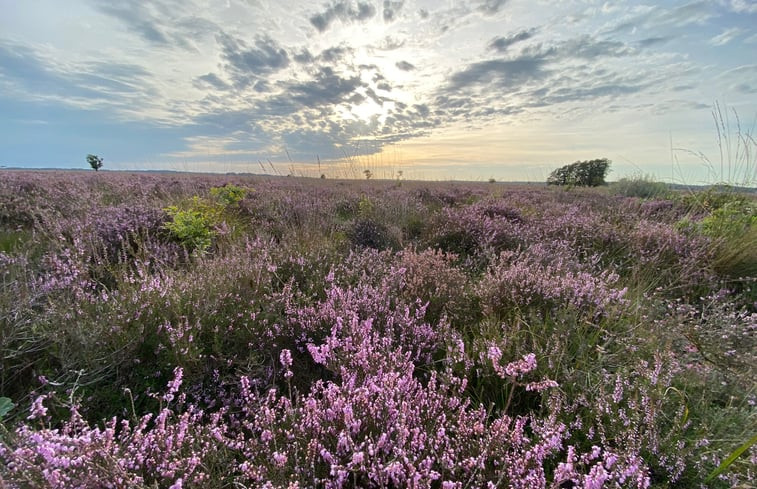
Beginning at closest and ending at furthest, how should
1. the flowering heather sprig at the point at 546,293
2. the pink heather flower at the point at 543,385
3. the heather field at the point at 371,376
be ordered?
1. the heather field at the point at 371,376
2. the pink heather flower at the point at 543,385
3. the flowering heather sprig at the point at 546,293

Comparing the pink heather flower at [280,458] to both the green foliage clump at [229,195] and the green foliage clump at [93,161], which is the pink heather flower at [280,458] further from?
the green foliage clump at [93,161]

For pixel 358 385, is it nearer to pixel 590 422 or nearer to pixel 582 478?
pixel 582 478

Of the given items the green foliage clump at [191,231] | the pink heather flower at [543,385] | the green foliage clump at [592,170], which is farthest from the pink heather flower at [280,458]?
the green foliage clump at [592,170]

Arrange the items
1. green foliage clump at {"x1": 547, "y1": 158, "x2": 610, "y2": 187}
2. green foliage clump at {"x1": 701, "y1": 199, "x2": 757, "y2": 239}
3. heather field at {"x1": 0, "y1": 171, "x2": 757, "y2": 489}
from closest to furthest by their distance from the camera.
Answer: heather field at {"x1": 0, "y1": 171, "x2": 757, "y2": 489}
green foliage clump at {"x1": 701, "y1": 199, "x2": 757, "y2": 239}
green foliage clump at {"x1": 547, "y1": 158, "x2": 610, "y2": 187}

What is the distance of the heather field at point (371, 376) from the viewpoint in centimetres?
131

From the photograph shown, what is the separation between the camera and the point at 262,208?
23.3ft

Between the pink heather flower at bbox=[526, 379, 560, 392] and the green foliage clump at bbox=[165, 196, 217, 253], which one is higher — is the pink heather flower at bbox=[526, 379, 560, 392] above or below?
below

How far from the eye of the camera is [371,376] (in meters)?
1.75

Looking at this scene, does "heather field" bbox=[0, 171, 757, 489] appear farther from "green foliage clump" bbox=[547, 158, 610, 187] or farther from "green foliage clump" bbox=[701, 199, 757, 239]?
"green foliage clump" bbox=[547, 158, 610, 187]

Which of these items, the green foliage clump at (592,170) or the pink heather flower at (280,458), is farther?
the green foliage clump at (592,170)

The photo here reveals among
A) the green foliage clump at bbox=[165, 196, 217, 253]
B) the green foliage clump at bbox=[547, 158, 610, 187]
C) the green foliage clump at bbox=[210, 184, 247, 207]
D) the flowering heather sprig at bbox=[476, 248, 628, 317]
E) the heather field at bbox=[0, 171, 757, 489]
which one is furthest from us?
the green foliage clump at bbox=[547, 158, 610, 187]

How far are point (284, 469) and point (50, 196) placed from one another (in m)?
9.46

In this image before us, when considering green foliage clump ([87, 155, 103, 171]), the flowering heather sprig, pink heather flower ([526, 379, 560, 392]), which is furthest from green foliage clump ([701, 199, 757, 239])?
green foliage clump ([87, 155, 103, 171])

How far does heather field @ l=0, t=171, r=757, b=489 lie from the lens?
1.31m
